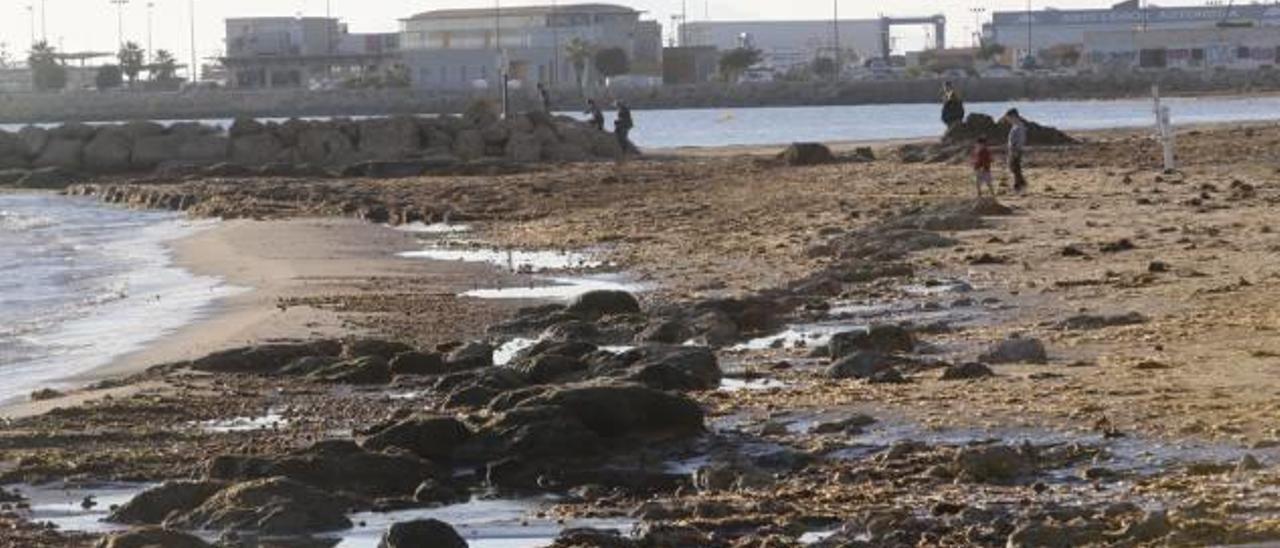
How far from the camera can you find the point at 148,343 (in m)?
20.6

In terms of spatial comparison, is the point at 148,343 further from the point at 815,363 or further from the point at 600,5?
the point at 600,5

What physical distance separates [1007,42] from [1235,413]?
602ft

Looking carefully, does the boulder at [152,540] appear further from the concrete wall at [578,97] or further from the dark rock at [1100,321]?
the concrete wall at [578,97]

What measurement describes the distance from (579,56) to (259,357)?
134 meters

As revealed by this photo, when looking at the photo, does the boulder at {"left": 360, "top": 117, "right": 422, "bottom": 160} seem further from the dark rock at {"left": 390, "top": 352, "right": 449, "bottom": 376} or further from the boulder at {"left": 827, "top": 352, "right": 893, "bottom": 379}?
the boulder at {"left": 827, "top": 352, "right": 893, "bottom": 379}

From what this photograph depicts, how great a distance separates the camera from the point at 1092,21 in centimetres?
18575

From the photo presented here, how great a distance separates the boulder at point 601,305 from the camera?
19.2 metres

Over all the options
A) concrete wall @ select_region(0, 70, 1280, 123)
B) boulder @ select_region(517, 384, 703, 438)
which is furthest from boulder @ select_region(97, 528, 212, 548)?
concrete wall @ select_region(0, 70, 1280, 123)

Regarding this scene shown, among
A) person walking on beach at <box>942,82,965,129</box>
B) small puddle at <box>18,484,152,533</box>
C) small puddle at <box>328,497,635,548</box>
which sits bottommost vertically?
small puddle at <box>18,484,152,533</box>

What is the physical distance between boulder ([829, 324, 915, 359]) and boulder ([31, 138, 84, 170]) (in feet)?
160

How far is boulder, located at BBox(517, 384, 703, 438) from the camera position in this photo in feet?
41.8

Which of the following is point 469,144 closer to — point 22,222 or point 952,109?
point 22,222

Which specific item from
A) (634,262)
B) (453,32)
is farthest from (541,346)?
(453,32)

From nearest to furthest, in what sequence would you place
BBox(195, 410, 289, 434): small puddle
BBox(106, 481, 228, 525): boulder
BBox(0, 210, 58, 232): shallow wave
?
1. BBox(106, 481, 228, 525): boulder
2. BBox(195, 410, 289, 434): small puddle
3. BBox(0, 210, 58, 232): shallow wave
